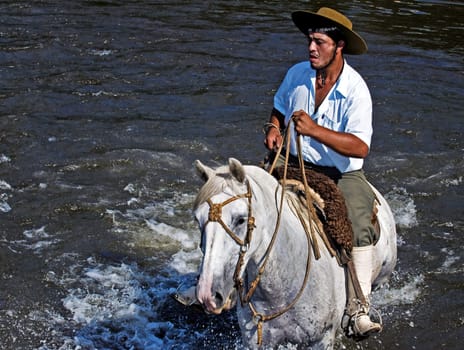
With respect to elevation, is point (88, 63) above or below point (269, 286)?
below

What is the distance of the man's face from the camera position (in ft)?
19.8

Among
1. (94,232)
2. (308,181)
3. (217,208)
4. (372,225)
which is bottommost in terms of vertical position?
(94,232)

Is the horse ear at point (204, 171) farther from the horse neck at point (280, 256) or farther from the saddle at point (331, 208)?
the saddle at point (331, 208)

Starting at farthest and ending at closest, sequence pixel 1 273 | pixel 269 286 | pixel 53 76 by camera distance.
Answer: pixel 53 76
pixel 1 273
pixel 269 286

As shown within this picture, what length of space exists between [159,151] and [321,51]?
6.53m

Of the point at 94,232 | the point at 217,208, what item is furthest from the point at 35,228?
the point at 217,208

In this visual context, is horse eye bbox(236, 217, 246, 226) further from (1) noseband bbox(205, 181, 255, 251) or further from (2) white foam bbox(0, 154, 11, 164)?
(2) white foam bbox(0, 154, 11, 164)

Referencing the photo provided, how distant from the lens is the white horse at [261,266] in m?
4.53

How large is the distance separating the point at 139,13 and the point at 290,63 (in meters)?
5.15

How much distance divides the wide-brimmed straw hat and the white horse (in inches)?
56.6

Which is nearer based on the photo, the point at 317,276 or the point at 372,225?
the point at 317,276

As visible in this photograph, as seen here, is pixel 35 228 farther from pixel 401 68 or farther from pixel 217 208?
pixel 401 68

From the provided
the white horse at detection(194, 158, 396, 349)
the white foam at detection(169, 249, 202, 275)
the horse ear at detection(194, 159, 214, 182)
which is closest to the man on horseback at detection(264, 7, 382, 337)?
the white horse at detection(194, 158, 396, 349)

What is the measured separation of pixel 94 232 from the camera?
979cm
